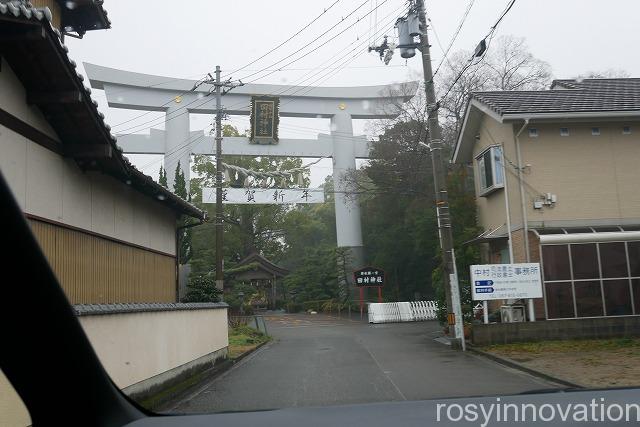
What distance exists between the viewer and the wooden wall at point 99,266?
7367 millimetres

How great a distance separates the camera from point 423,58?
54.2 ft

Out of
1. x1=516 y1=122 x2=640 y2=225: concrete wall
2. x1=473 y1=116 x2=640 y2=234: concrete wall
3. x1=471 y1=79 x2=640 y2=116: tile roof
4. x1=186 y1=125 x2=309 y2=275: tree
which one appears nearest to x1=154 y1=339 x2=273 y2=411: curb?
x1=473 y1=116 x2=640 y2=234: concrete wall

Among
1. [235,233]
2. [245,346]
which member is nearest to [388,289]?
[235,233]

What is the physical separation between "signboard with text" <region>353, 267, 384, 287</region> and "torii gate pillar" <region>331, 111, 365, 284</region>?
4.54 meters

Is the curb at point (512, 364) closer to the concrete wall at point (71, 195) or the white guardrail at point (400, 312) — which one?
the concrete wall at point (71, 195)

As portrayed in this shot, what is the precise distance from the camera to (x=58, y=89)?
6914mm

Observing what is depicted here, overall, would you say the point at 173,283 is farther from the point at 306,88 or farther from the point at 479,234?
the point at 306,88

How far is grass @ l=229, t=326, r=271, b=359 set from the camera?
16859mm

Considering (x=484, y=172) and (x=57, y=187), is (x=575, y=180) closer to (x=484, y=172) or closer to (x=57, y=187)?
(x=484, y=172)

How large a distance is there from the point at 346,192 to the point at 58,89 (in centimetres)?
2825

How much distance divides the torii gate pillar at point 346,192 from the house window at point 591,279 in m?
13.8

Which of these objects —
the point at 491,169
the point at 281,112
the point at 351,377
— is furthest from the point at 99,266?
the point at 281,112

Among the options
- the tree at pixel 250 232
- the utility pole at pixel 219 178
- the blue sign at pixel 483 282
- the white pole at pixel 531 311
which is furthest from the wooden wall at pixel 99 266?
the tree at pixel 250 232

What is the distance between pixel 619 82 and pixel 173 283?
51.1 feet
